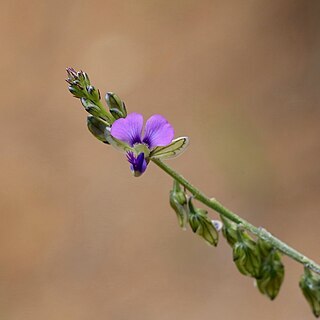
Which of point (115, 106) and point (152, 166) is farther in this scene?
point (152, 166)

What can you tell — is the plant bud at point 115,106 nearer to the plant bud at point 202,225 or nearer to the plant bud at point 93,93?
the plant bud at point 93,93

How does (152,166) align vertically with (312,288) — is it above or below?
above

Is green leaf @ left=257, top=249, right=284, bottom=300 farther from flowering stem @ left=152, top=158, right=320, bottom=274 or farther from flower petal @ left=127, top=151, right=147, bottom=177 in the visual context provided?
flower petal @ left=127, top=151, right=147, bottom=177

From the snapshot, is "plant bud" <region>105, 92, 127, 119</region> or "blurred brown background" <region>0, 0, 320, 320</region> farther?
"blurred brown background" <region>0, 0, 320, 320</region>

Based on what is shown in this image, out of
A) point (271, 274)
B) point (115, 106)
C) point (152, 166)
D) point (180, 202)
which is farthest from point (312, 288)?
point (152, 166)

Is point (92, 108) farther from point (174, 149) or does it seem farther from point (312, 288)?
point (312, 288)

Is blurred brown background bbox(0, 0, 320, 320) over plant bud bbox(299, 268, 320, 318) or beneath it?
over

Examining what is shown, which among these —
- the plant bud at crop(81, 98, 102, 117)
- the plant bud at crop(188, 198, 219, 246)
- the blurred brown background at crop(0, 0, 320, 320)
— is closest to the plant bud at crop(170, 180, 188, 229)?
the plant bud at crop(188, 198, 219, 246)

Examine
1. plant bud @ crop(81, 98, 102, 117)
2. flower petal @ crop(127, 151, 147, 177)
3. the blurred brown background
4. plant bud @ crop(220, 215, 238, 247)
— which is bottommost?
flower petal @ crop(127, 151, 147, 177)

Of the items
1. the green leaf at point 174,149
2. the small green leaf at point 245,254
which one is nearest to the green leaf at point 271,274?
the small green leaf at point 245,254
